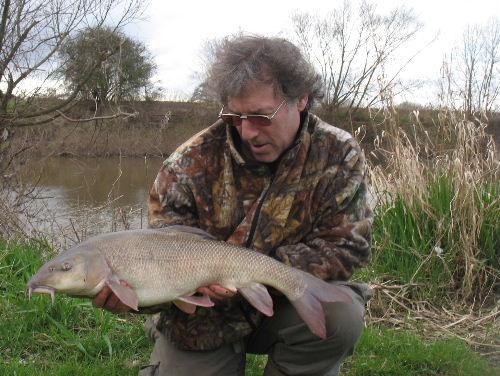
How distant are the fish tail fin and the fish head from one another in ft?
2.65

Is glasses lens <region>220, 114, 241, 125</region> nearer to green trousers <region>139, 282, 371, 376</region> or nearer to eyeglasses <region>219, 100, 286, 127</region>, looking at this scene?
eyeglasses <region>219, 100, 286, 127</region>

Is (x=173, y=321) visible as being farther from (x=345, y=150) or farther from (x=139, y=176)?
(x=139, y=176)

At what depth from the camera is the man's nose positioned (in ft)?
7.95

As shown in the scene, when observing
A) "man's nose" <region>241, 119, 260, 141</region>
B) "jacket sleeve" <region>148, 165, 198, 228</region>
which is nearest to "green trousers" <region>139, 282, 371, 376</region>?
"jacket sleeve" <region>148, 165, 198, 228</region>

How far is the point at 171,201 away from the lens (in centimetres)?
260

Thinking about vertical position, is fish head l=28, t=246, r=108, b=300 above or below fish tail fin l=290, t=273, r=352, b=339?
above

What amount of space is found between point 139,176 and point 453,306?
6421 mm

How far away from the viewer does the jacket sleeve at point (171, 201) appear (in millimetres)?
2586

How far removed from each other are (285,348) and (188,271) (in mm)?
686

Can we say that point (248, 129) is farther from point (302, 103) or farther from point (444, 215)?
point (444, 215)

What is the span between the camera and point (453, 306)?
12.7 ft

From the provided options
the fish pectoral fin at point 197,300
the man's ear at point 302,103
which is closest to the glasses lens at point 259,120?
the man's ear at point 302,103

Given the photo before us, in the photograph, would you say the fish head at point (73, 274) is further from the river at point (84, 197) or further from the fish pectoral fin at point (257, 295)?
the river at point (84, 197)

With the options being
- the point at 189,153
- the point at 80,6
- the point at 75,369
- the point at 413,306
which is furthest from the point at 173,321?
the point at 80,6
